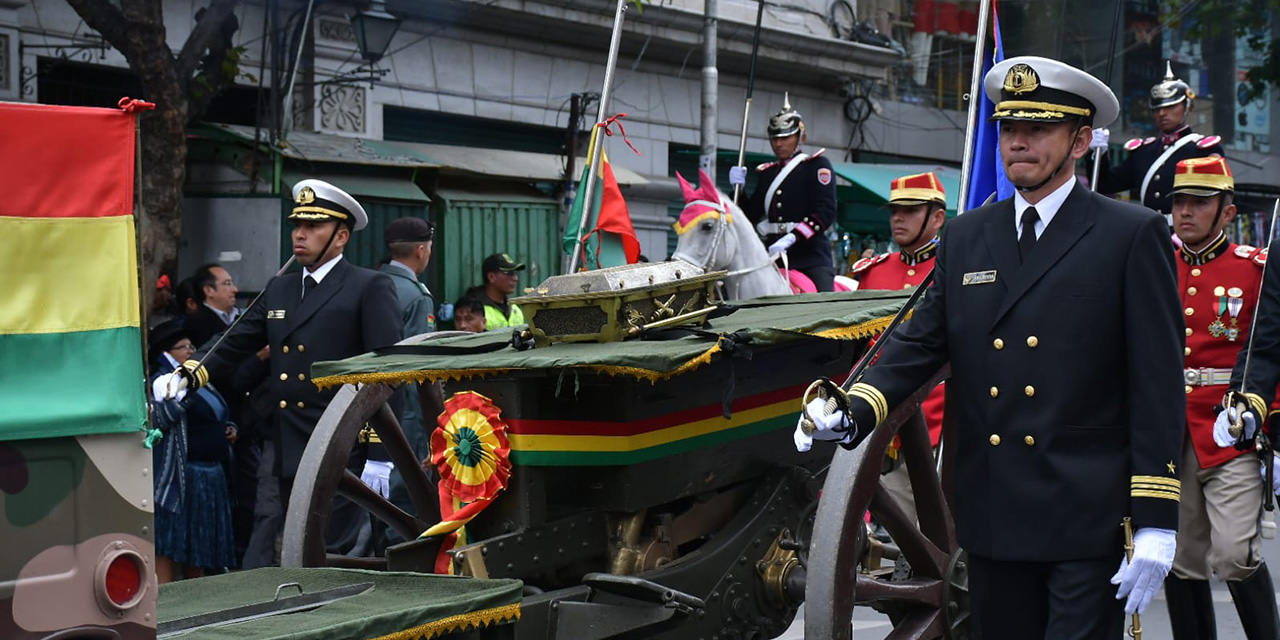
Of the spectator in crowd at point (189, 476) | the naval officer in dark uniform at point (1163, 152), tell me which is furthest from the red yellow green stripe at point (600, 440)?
the naval officer in dark uniform at point (1163, 152)

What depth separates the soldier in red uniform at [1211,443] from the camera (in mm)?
5832

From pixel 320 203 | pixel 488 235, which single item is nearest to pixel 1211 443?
pixel 320 203

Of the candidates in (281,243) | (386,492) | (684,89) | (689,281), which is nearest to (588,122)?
(684,89)

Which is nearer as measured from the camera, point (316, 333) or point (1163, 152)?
point (316, 333)

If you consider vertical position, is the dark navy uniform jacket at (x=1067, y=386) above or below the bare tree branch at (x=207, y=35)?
below

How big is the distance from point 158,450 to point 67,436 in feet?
16.0

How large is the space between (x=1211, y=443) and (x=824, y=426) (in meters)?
2.63

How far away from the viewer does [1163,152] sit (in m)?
9.23

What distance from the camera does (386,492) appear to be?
646cm

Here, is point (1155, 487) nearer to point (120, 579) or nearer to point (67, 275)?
point (120, 579)

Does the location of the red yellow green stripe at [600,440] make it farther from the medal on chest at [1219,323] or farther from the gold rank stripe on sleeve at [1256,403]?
the medal on chest at [1219,323]

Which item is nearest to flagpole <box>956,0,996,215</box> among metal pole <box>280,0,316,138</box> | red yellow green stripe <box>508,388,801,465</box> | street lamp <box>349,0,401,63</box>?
red yellow green stripe <box>508,388,801,465</box>

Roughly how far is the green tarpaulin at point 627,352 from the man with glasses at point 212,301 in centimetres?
359

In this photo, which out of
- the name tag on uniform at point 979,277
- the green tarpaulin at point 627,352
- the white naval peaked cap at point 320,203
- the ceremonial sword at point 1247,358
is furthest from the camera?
the white naval peaked cap at point 320,203
